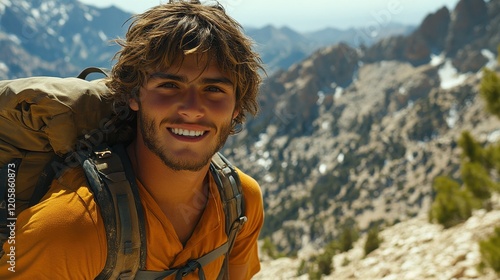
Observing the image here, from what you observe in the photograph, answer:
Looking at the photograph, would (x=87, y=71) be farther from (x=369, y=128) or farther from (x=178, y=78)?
(x=369, y=128)

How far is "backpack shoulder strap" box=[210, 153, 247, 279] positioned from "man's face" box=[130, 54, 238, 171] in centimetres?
41

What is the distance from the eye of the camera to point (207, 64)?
2758mm

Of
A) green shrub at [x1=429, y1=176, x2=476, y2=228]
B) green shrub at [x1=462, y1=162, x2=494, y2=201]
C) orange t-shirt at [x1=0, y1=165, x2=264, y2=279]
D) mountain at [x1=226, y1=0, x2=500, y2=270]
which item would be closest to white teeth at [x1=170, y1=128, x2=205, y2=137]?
orange t-shirt at [x1=0, y1=165, x2=264, y2=279]

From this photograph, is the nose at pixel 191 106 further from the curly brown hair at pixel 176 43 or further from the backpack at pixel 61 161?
the backpack at pixel 61 161

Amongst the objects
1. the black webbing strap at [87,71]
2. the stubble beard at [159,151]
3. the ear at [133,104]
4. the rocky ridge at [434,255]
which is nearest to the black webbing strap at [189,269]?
the stubble beard at [159,151]

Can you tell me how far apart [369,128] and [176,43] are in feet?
503

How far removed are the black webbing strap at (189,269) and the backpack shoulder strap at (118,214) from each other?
0.08m

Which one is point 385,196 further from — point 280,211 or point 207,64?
point 207,64

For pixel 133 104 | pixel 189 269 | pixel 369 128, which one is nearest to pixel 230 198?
pixel 189 269

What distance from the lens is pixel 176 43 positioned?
268 centimetres

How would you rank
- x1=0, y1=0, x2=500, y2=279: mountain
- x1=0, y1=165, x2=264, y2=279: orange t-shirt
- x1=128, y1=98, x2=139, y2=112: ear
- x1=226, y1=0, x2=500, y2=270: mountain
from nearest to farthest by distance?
x1=0, y1=165, x2=264, y2=279: orange t-shirt
x1=128, y1=98, x2=139, y2=112: ear
x1=0, y1=0, x2=500, y2=279: mountain
x1=226, y1=0, x2=500, y2=270: mountain

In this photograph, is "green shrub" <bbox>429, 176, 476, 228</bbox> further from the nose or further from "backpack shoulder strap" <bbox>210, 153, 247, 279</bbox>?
the nose

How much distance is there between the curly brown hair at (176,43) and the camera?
271 centimetres

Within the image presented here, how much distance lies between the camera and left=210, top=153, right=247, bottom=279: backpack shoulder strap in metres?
3.09
